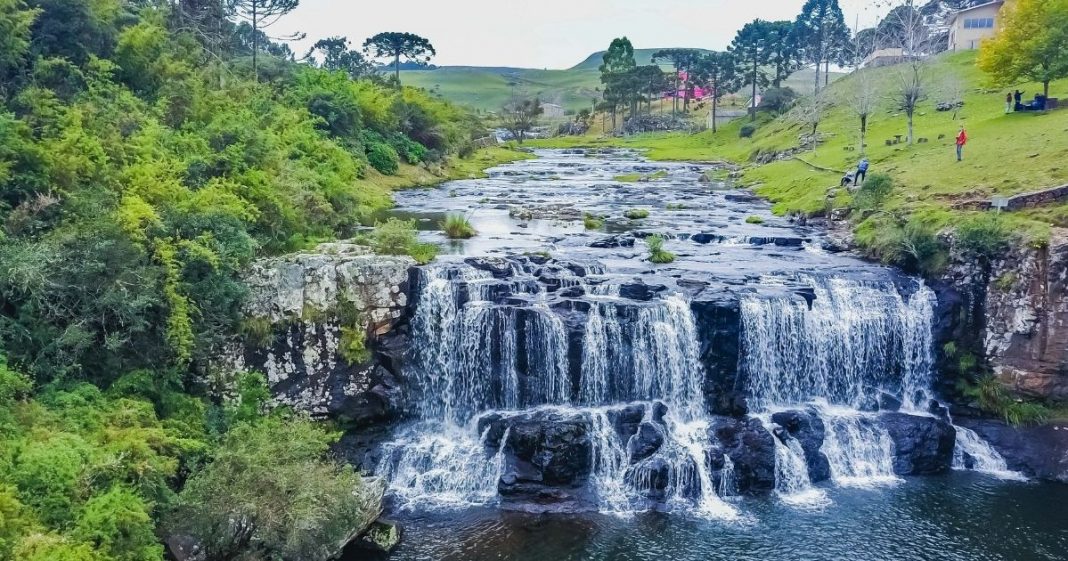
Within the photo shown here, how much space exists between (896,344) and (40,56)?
34737 mm

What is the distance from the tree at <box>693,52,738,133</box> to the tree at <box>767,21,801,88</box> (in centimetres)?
655

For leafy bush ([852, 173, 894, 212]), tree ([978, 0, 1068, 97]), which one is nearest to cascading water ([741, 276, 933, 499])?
leafy bush ([852, 173, 894, 212])

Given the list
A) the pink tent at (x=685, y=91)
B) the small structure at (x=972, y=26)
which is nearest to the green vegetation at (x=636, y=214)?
the small structure at (x=972, y=26)

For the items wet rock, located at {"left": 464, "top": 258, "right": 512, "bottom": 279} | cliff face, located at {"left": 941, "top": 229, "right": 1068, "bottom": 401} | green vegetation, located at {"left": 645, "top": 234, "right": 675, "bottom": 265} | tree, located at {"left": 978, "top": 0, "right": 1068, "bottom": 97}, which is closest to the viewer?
cliff face, located at {"left": 941, "top": 229, "right": 1068, "bottom": 401}

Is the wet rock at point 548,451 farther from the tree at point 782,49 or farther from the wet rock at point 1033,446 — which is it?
the tree at point 782,49

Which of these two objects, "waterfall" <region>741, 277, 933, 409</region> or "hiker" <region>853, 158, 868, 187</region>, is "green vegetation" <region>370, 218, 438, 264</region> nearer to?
"waterfall" <region>741, 277, 933, 409</region>

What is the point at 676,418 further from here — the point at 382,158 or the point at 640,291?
the point at 382,158

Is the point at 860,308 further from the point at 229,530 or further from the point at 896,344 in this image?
the point at 229,530

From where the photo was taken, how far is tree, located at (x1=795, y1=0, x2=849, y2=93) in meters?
125

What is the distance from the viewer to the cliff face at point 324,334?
25.3 m

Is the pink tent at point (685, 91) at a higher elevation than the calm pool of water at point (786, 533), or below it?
higher

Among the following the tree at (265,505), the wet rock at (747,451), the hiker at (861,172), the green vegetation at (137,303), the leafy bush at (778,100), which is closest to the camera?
the green vegetation at (137,303)

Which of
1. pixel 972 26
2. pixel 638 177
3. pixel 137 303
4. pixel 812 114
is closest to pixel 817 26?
pixel 972 26

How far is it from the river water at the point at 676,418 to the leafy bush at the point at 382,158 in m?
28.3
